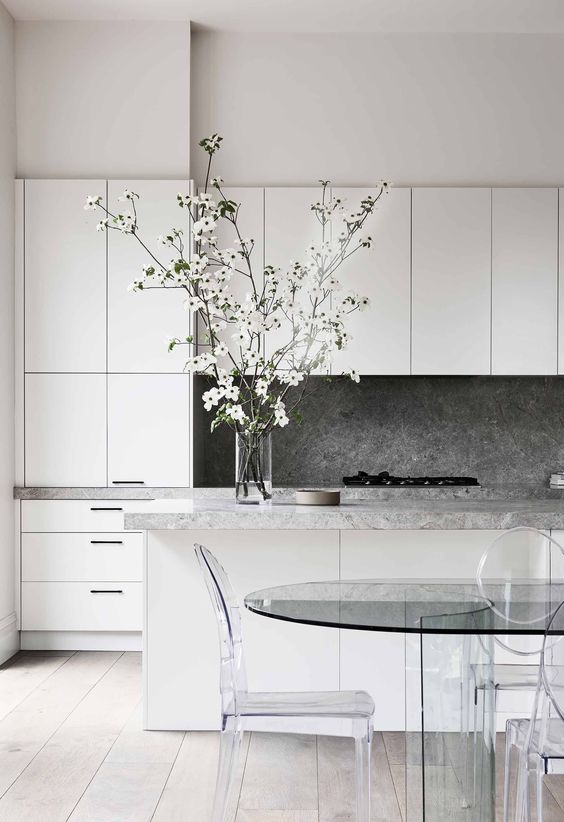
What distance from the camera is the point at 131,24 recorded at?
191 inches

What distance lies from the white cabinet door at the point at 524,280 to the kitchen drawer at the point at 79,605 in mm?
2296

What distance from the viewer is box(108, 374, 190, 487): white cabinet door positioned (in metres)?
4.69

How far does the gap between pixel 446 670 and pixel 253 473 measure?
120 cm

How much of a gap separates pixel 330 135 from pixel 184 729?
3.27 meters

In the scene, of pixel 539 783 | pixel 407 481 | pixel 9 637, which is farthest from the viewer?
pixel 407 481

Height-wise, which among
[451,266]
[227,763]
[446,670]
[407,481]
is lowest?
[227,763]

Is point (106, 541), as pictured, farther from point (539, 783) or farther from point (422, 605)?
point (539, 783)

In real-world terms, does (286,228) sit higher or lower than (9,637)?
higher

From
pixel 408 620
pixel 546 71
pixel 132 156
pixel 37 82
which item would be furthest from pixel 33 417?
pixel 546 71

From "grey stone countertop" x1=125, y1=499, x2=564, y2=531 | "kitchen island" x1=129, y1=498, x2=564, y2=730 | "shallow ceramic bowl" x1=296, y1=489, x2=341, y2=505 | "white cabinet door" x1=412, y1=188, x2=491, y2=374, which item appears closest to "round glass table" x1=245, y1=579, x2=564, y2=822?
"grey stone countertop" x1=125, y1=499, x2=564, y2=531

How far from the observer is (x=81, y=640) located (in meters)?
4.64

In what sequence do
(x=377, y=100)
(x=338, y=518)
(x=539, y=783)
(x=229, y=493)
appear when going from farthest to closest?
1. (x=377, y=100)
2. (x=229, y=493)
3. (x=338, y=518)
4. (x=539, y=783)

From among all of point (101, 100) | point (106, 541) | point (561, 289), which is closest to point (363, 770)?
point (106, 541)

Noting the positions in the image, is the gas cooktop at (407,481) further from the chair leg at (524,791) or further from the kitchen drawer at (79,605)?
the chair leg at (524,791)
